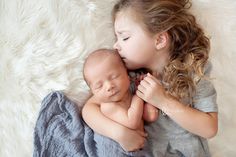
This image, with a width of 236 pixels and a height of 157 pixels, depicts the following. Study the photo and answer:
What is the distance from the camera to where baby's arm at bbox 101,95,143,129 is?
1207mm

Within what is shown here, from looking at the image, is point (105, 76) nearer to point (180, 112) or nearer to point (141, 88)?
point (141, 88)

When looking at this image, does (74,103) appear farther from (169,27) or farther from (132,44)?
(169,27)

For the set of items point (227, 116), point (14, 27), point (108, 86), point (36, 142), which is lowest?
point (227, 116)

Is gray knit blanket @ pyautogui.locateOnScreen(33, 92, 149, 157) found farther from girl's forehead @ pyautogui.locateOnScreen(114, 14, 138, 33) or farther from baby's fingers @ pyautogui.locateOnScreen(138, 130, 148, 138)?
girl's forehead @ pyautogui.locateOnScreen(114, 14, 138, 33)

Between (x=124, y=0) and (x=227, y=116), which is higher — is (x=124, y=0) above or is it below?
above

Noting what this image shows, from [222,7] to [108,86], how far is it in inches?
20.4

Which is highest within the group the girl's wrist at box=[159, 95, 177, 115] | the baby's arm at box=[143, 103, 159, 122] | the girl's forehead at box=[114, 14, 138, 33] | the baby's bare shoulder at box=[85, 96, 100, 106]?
the girl's forehead at box=[114, 14, 138, 33]

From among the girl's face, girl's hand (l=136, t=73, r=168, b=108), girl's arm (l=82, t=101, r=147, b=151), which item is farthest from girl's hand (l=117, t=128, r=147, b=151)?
the girl's face

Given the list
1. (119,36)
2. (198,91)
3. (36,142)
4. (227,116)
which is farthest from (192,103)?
(36,142)

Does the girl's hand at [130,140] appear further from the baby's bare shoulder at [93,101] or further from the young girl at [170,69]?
the baby's bare shoulder at [93,101]

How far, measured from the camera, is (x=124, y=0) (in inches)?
51.7

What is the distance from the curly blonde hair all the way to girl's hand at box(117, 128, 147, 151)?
171mm

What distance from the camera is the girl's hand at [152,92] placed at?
1.25 metres

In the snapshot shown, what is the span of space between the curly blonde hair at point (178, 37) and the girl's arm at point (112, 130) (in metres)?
0.18
